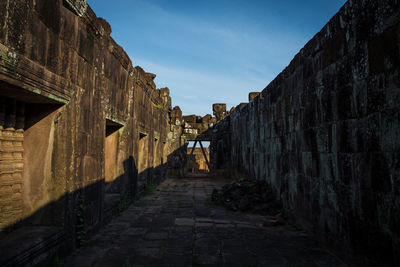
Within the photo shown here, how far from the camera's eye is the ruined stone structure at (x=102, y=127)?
8.20 ft

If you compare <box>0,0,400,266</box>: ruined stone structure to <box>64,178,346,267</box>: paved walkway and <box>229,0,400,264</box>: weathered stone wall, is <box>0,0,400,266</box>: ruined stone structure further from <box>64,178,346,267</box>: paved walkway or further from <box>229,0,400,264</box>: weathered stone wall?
<box>64,178,346,267</box>: paved walkway

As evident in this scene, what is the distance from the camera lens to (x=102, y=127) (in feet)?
15.1

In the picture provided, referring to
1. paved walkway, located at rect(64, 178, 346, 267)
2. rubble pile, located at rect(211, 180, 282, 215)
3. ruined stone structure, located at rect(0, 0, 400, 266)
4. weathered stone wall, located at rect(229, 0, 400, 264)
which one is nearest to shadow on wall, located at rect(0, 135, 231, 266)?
ruined stone structure, located at rect(0, 0, 400, 266)

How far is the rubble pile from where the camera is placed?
6.00m

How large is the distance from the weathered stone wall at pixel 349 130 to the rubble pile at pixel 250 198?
2.07ft

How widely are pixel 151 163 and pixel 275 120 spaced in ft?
17.0

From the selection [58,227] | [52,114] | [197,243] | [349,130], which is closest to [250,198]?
[197,243]

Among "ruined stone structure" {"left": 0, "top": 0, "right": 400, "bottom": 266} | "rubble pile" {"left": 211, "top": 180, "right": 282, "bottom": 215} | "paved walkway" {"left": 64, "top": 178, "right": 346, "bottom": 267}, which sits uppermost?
"ruined stone structure" {"left": 0, "top": 0, "right": 400, "bottom": 266}

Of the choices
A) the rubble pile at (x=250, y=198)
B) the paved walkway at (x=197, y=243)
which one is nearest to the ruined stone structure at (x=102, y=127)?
the paved walkway at (x=197, y=243)

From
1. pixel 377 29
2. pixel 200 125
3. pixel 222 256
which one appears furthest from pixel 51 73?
pixel 200 125

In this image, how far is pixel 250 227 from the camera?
4727 mm

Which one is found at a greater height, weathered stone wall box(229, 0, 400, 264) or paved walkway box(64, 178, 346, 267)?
weathered stone wall box(229, 0, 400, 264)

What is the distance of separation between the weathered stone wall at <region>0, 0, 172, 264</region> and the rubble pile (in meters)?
A: 3.10

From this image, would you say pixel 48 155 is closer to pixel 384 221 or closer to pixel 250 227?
pixel 250 227
